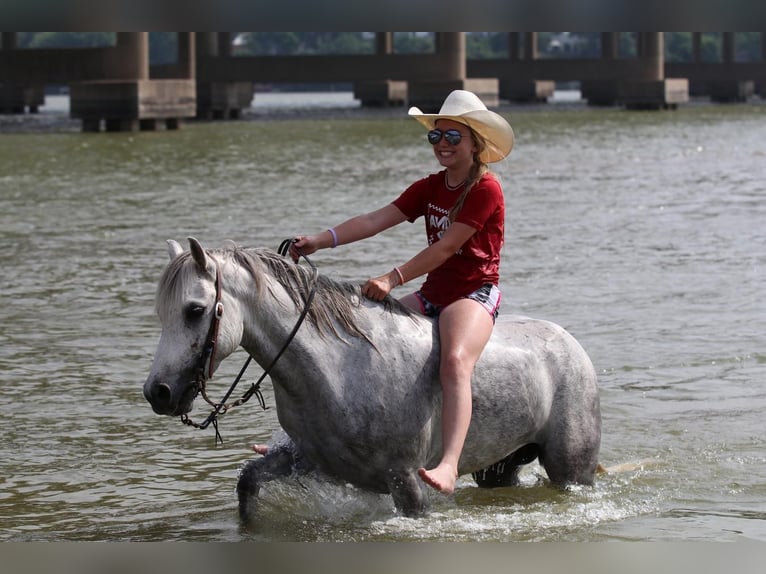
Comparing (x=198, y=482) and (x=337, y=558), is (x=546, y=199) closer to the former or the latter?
(x=198, y=482)

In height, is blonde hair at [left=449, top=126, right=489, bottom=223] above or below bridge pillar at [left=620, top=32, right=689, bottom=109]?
below

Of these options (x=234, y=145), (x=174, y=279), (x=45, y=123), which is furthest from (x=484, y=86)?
(x=174, y=279)

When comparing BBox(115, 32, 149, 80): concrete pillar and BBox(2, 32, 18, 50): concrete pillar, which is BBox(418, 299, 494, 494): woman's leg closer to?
BBox(115, 32, 149, 80): concrete pillar

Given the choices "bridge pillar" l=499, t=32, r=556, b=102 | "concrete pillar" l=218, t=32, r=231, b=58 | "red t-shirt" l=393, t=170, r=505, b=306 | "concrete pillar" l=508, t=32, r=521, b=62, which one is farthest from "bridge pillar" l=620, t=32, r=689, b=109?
"red t-shirt" l=393, t=170, r=505, b=306

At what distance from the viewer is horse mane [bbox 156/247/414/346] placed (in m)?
5.79

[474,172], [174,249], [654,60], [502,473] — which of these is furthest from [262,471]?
[654,60]

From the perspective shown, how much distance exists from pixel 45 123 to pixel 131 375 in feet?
139

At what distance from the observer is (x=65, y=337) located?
12.1 metres

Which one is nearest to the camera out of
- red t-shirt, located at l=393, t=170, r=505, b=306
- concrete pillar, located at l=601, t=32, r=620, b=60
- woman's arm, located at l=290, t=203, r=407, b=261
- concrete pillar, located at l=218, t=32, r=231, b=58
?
red t-shirt, located at l=393, t=170, r=505, b=306

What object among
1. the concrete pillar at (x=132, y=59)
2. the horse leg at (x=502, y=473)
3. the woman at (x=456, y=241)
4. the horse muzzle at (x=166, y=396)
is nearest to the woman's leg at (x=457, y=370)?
the woman at (x=456, y=241)

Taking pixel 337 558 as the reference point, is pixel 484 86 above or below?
above

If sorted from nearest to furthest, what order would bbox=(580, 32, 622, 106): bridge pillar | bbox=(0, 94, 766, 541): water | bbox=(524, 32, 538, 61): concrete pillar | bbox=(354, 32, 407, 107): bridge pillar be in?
bbox=(0, 94, 766, 541): water
bbox=(354, 32, 407, 107): bridge pillar
bbox=(580, 32, 622, 106): bridge pillar
bbox=(524, 32, 538, 61): concrete pillar

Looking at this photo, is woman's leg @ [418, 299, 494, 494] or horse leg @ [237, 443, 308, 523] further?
horse leg @ [237, 443, 308, 523]

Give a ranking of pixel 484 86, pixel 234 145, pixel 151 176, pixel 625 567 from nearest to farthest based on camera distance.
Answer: pixel 625 567
pixel 151 176
pixel 234 145
pixel 484 86
